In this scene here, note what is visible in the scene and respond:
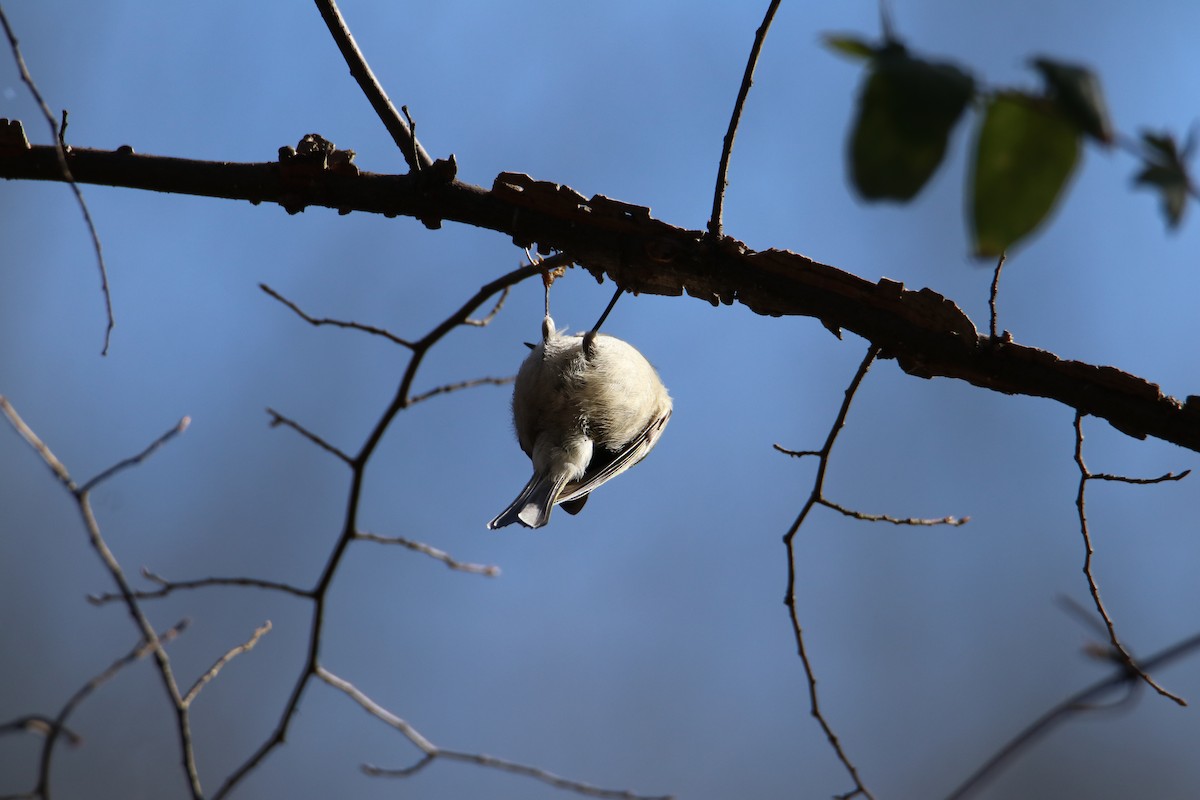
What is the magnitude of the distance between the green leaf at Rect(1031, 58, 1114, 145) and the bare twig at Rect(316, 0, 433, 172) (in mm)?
1327

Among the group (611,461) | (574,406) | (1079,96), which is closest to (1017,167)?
(1079,96)

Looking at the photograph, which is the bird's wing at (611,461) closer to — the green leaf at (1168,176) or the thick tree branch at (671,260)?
the thick tree branch at (671,260)

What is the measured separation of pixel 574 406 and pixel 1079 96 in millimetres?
2084

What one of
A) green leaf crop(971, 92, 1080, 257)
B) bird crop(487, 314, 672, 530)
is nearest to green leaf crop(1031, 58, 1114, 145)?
green leaf crop(971, 92, 1080, 257)

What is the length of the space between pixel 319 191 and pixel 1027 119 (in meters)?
1.46

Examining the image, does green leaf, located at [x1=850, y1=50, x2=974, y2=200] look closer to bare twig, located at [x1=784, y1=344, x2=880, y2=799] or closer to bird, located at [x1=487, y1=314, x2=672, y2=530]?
bare twig, located at [x1=784, y1=344, x2=880, y2=799]

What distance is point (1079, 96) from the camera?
0.51 meters

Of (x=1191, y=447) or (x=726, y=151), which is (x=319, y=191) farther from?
(x=1191, y=447)

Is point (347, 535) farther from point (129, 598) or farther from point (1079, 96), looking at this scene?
point (1079, 96)

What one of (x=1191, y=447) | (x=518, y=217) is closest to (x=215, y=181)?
(x=518, y=217)

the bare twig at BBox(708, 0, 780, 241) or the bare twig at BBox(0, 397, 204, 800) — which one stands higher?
the bare twig at BBox(708, 0, 780, 241)

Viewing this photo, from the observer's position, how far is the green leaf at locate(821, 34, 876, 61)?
542 millimetres

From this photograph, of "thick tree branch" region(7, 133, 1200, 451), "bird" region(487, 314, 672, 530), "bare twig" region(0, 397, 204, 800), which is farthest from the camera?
"bird" region(487, 314, 672, 530)

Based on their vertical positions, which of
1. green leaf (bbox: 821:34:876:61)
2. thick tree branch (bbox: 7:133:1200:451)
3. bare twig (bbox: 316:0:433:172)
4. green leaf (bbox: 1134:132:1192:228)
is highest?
bare twig (bbox: 316:0:433:172)
